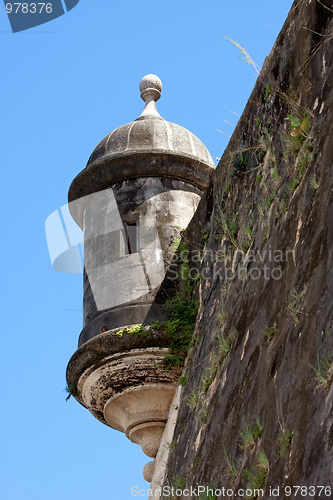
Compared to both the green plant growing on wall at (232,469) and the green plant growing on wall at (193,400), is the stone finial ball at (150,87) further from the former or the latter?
the green plant growing on wall at (232,469)

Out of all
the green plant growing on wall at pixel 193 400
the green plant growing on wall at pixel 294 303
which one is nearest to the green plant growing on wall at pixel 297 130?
the green plant growing on wall at pixel 294 303

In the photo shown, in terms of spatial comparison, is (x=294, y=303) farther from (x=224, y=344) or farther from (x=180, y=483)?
(x=180, y=483)

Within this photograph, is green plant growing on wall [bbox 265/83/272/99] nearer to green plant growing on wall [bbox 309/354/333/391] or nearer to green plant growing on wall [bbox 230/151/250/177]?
green plant growing on wall [bbox 230/151/250/177]

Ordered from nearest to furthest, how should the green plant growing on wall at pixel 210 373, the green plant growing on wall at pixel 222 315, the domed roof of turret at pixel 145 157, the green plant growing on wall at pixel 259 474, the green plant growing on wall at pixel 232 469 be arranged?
1. the green plant growing on wall at pixel 259 474
2. the green plant growing on wall at pixel 232 469
3. the green plant growing on wall at pixel 210 373
4. the green plant growing on wall at pixel 222 315
5. the domed roof of turret at pixel 145 157

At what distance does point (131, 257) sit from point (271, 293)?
2.64 meters

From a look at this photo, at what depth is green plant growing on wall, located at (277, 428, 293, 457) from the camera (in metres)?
3.01

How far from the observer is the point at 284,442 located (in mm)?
3041

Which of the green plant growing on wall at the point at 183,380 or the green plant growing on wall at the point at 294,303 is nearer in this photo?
the green plant growing on wall at the point at 294,303

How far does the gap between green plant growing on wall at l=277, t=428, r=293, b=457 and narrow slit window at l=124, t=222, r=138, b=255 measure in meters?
3.60

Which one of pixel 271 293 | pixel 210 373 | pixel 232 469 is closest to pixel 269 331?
pixel 271 293

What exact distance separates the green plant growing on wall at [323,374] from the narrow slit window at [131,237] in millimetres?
3687

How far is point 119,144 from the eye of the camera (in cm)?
707

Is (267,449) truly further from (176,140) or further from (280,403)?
(176,140)

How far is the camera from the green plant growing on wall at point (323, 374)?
286cm
